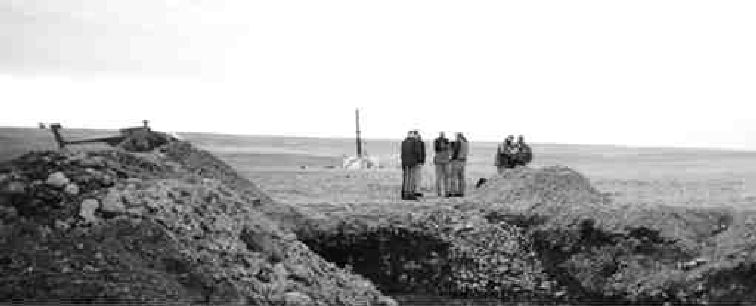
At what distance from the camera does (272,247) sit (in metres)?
13.2

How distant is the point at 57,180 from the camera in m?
12.9

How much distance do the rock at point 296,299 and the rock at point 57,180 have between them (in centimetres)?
336

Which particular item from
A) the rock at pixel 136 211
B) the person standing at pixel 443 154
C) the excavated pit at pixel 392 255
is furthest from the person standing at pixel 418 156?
the rock at pixel 136 211

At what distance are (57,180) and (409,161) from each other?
10954 millimetres

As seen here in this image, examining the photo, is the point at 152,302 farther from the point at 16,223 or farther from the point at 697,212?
the point at 697,212

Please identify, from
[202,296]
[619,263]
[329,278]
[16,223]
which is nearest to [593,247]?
[619,263]

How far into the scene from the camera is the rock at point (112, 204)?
1226cm

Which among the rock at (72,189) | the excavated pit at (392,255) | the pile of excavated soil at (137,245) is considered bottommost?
the excavated pit at (392,255)

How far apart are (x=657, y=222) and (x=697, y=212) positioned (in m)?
0.97

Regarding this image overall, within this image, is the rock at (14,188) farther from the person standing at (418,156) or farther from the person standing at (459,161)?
the person standing at (459,161)

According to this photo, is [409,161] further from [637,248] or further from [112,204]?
[112,204]

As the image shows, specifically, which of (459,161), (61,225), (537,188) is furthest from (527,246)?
(61,225)

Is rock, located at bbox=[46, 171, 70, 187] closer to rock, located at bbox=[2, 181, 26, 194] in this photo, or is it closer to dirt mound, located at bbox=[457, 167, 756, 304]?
rock, located at bbox=[2, 181, 26, 194]

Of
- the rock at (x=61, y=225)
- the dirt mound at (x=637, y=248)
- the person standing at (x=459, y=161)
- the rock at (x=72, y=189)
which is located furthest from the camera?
the person standing at (x=459, y=161)
